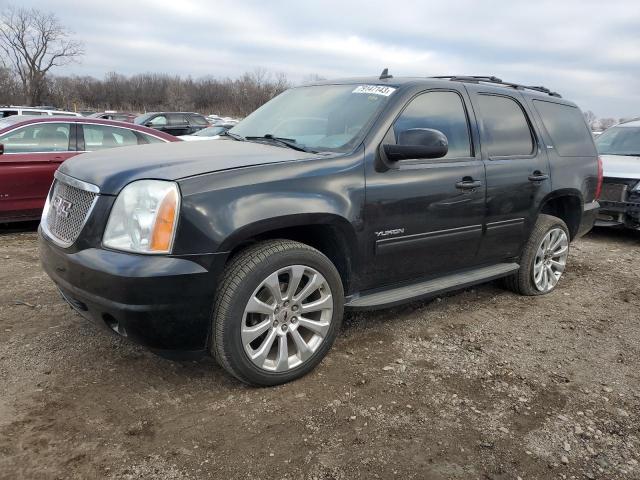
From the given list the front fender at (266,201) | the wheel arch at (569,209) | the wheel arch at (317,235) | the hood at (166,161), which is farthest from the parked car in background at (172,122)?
the front fender at (266,201)

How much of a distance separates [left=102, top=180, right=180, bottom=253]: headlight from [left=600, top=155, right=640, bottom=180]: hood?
261 inches

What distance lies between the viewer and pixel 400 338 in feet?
12.3

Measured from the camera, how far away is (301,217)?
9.54 feet

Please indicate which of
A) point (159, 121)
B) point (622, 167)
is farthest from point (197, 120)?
point (622, 167)

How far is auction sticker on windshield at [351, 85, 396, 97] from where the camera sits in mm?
3560

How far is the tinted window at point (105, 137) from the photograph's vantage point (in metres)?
7.08

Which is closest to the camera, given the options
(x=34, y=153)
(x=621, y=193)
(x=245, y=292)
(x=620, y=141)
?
(x=245, y=292)

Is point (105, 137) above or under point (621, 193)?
above

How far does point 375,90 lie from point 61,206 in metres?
2.15

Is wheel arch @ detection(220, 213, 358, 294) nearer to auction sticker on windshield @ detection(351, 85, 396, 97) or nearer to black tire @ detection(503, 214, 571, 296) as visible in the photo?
auction sticker on windshield @ detection(351, 85, 396, 97)

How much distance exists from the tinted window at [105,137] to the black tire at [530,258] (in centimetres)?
527

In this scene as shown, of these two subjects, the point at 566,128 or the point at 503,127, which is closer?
the point at 503,127

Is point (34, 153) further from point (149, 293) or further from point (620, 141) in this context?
point (620, 141)

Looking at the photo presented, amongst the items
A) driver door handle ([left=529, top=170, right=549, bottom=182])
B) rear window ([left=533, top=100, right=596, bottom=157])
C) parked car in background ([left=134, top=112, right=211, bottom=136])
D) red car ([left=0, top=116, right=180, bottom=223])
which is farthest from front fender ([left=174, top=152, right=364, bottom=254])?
parked car in background ([left=134, top=112, right=211, bottom=136])
